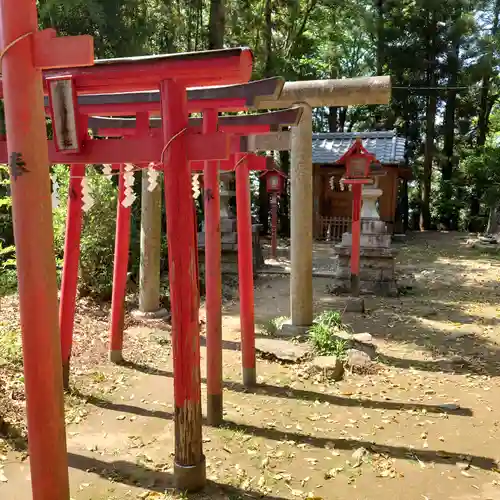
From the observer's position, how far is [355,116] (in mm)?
24469

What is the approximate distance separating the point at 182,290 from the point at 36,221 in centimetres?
106

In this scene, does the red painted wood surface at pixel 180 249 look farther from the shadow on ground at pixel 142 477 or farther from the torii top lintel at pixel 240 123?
the torii top lintel at pixel 240 123

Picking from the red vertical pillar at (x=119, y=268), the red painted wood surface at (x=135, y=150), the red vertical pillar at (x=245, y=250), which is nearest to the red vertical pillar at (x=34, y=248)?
the red painted wood surface at (x=135, y=150)

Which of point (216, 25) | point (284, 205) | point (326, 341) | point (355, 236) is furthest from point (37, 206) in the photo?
point (284, 205)

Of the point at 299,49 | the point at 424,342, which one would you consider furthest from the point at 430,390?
the point at 299,49

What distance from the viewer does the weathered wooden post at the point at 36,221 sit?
2432 mm

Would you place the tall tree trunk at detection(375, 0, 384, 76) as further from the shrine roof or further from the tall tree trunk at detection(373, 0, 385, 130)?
the shrine roof

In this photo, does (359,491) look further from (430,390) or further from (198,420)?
(430,390)

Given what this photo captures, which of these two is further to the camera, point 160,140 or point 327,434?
point 327,434

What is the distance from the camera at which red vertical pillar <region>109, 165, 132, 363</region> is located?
17.7ft

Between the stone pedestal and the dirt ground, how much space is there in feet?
7.44

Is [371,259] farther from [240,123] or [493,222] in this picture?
[493,222]

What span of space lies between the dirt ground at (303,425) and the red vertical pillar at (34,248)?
38.6 inches

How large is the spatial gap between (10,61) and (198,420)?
236 cm
